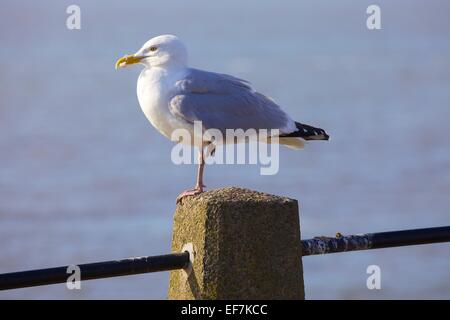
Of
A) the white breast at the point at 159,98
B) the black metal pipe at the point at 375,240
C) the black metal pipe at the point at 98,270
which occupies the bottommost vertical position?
the black metal pipe at the point at 98,270

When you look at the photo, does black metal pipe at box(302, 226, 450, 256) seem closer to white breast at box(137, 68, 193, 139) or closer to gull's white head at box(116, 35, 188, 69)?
white breast at box(137, 68, 193, 139)

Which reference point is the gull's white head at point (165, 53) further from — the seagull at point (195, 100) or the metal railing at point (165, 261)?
the metal railing at point (165, 261)

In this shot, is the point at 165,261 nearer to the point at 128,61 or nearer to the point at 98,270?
the point at 98,270

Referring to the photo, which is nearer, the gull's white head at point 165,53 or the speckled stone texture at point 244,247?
the speckled stone texture at point 244,247

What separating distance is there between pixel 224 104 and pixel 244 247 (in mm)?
2079

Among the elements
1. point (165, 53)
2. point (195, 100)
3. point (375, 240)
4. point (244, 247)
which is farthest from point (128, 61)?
point (244, 247)

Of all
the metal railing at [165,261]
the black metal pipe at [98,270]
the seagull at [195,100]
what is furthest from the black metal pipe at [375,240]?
the seagull at [195,100]

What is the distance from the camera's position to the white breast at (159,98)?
17.1ft

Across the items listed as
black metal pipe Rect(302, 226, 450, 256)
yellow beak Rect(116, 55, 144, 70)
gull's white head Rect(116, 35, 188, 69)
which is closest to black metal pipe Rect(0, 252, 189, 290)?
black metal pipe Rect(302, 226, 450, 256)

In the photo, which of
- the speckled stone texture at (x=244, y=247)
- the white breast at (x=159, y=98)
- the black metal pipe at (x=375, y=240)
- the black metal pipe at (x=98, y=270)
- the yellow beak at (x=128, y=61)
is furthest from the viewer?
the yellow beak at (x=128, y=61)

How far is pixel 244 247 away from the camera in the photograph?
3.58 m

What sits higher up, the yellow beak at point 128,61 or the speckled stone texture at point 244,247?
the yellow beak at point 128,61

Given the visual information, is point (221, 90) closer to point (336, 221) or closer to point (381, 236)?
point (381, 236)
